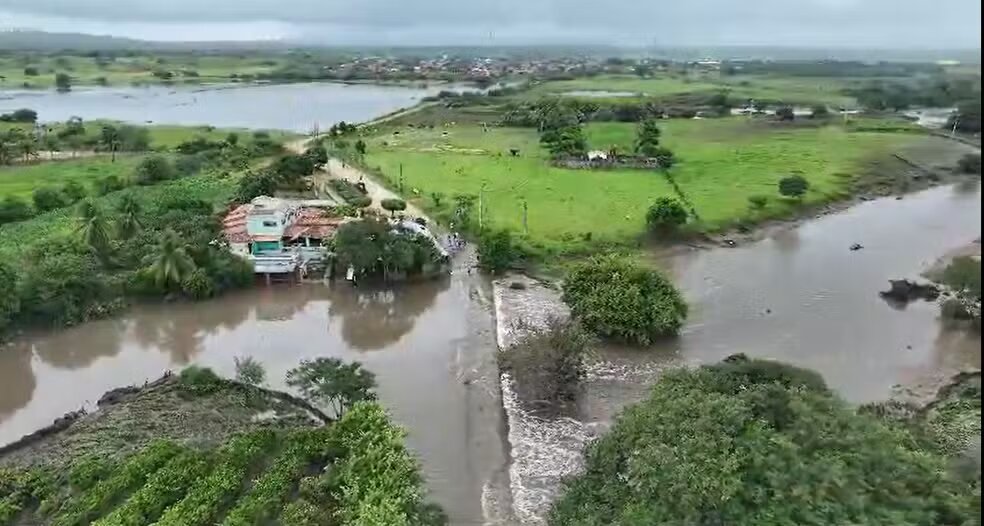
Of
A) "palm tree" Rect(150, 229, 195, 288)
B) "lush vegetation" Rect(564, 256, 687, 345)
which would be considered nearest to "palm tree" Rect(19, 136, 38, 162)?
"palm tree" Rect(150, 229, 195, 288)

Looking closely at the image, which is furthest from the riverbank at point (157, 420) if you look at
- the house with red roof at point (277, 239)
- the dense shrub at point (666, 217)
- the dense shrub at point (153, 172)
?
the dense shrub at point (153, 172)

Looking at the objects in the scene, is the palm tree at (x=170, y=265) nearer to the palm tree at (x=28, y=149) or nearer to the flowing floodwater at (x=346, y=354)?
the flowing floodwater at (x=346, y=354)

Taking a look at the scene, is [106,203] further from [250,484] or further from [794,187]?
[794,187]

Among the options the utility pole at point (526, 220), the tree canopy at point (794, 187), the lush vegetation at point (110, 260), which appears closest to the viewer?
the lush vegetation at point (110, 260)

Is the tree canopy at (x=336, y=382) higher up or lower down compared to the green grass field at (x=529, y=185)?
lower down

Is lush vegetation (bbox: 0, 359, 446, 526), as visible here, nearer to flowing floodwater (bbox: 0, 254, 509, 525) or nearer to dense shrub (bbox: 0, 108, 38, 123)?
flowing floodwater (bbox: 0, 254, 509, 525)

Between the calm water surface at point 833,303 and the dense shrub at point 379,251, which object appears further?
the dense shrub at point 379,251
